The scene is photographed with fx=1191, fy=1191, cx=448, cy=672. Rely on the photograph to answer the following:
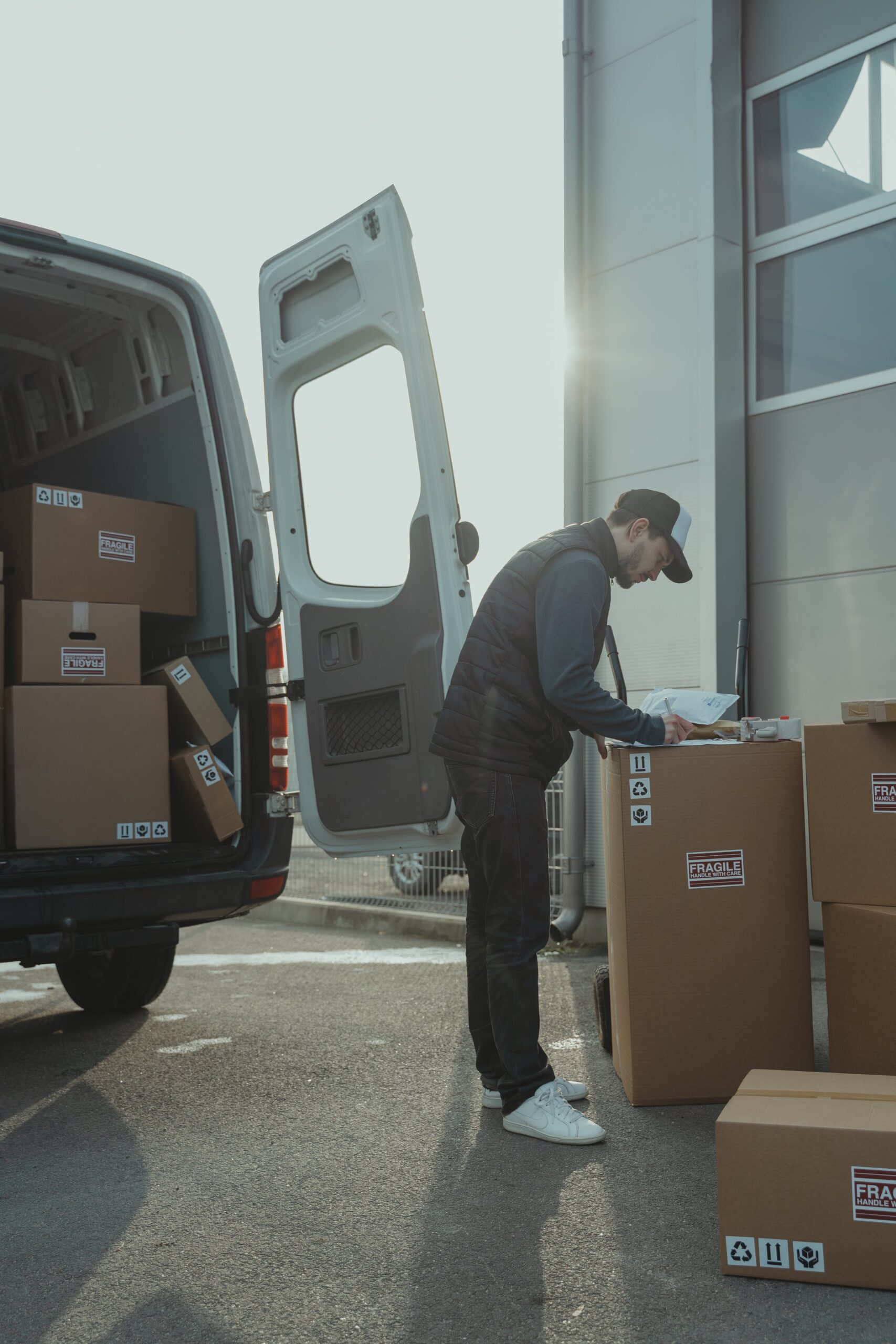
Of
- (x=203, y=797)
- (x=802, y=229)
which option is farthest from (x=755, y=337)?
(x=203, y=797)

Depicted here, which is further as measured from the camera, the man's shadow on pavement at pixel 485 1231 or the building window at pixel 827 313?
the building window at pixel 827 313

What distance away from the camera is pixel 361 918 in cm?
716

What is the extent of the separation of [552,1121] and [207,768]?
1.67 m

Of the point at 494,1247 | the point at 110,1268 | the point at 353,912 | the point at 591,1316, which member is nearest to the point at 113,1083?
the point at 110,1268

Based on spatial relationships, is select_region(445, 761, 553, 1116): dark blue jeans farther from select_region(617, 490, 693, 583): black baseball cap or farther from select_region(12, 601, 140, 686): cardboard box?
select_region(12, 601, 140, 686): cardboard box

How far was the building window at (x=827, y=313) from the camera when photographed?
5375 mm

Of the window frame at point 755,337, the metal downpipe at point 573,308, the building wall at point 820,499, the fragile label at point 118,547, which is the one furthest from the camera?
the metal downpipe at point 573,308

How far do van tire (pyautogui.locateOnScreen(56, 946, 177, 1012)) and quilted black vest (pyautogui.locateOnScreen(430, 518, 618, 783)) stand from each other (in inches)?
76.2

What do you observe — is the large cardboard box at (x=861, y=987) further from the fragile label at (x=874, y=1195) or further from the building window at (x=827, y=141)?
the building window at (x=827, y=141)

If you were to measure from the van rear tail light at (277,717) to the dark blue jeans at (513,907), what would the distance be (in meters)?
1.02

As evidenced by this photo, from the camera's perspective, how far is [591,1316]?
2.03 meters

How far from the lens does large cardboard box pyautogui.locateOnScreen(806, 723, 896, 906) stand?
3014mm

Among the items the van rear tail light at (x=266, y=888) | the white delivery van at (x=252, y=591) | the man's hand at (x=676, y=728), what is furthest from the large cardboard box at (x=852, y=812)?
the van rear tail light at (x=266, y=888)

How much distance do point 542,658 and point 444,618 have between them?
440 millimetres
